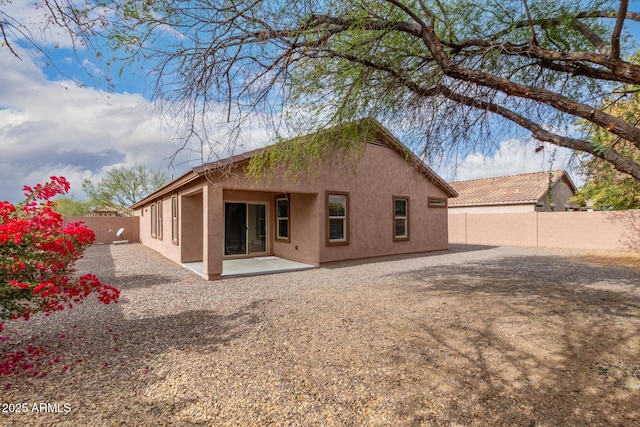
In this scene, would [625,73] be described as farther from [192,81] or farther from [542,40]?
[192,81]

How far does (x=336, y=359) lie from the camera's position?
12.1 feet

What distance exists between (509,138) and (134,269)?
10.9 metres

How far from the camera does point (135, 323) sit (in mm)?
5016

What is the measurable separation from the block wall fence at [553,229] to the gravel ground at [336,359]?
11267 millimetres

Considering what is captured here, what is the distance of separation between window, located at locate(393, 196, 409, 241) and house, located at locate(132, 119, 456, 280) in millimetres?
41

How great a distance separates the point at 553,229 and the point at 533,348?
1664 cm

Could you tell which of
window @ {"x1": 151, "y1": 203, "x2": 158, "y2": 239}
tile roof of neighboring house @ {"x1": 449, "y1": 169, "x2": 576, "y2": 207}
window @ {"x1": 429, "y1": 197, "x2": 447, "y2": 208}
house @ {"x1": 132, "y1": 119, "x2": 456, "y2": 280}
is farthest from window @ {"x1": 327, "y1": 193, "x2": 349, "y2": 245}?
tile roof of neighboring house @ {"x1": 449, "y1": 169, "x2": 576, "y2": 207}

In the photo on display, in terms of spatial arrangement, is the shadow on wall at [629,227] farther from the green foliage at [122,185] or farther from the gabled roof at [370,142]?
the green foliage at [122,185]

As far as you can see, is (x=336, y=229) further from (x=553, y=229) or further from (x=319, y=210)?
(x=553, y=229)

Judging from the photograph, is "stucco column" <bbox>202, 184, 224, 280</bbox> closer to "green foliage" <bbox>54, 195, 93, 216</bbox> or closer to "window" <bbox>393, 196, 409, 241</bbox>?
"window" <bbox>393, 196, 409, 241</bbox>

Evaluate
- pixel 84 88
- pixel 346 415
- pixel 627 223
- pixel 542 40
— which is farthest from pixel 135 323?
pixel 627 223

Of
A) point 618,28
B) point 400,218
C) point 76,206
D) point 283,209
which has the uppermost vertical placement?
point 618,28

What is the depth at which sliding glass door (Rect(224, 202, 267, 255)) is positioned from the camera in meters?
12.0

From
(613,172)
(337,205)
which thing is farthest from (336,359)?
(337,205)
